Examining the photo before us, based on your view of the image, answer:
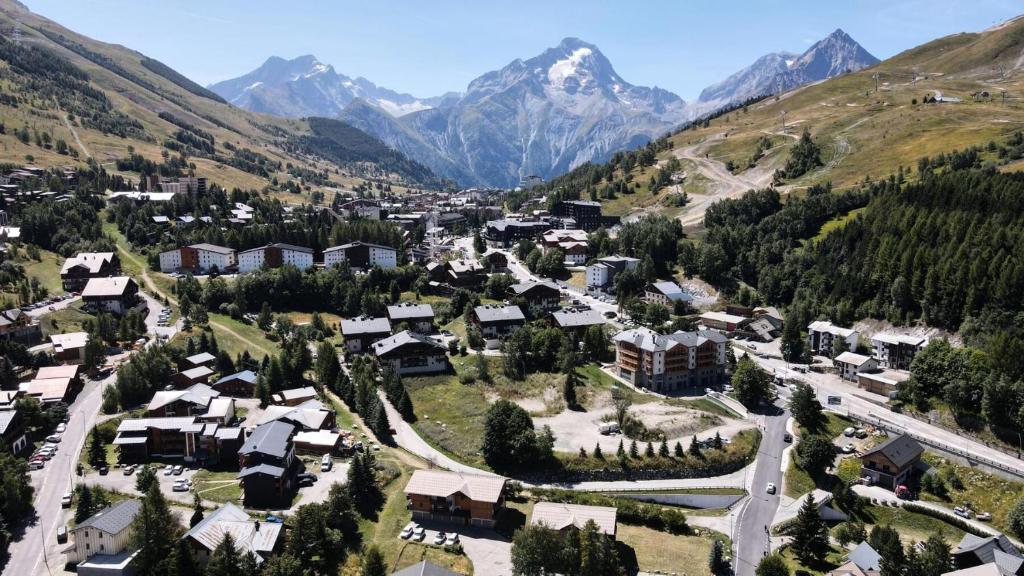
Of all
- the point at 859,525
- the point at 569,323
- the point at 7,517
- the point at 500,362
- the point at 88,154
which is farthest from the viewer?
the point at 88,154

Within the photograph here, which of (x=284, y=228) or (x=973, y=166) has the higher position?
(x=973, y=166)

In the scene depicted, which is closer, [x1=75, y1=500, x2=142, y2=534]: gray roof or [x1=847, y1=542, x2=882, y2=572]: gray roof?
[x1=75, y1=500, x2=142, y2=534]: gray roof

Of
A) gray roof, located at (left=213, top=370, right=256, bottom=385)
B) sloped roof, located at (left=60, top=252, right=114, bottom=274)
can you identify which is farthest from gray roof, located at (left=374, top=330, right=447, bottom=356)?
sloped roof, located at (left=60, top=252, right=114, bottom=274)

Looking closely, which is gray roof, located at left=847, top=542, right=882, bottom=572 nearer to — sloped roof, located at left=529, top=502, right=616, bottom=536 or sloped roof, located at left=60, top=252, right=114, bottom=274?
sloped roof, located at left=529, top=502, right=616, bottom=536

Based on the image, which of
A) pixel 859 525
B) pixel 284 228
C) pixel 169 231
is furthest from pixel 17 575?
pixel 169 231

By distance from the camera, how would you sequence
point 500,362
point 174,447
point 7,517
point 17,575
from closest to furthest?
point 17,575
point 7,517
point 174,447
point 500,362

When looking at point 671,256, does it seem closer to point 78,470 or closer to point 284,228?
point 284,228

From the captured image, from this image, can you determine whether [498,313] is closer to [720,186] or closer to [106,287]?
[106,287]
